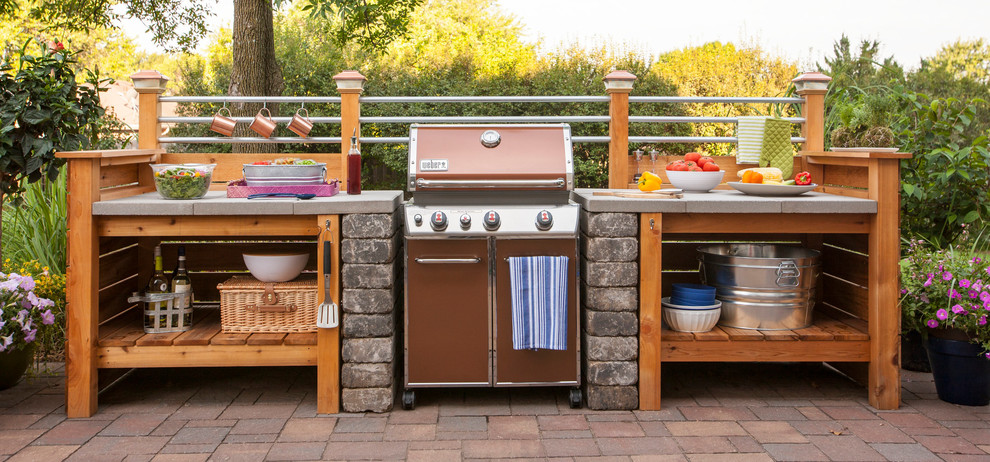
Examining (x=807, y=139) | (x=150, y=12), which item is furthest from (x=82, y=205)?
(x=150, y=12)

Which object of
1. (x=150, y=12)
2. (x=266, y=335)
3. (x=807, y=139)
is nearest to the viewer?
(x=266, y=335)

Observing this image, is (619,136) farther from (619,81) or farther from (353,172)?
(353,172)

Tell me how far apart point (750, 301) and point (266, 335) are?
7.37 feet

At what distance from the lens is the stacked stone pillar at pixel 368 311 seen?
3588 millimetres

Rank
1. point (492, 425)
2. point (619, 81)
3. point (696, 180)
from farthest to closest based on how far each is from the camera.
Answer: point (619, 81), point (696, 180), point (492, 425)

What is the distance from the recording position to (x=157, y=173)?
3734 millimetres

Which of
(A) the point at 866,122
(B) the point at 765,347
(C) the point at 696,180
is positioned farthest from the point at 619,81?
(A) the point at 866,122

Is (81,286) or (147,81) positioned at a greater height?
(147,81)

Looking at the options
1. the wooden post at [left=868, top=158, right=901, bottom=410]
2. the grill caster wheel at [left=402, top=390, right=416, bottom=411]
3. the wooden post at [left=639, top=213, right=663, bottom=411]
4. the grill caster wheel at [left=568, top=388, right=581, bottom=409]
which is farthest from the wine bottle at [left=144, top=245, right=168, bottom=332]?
the wooden post at [left=868, top=158, right=901, bottom=410]

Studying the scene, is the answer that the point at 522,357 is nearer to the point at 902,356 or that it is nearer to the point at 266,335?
the point at 266,335

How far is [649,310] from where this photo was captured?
368 cm

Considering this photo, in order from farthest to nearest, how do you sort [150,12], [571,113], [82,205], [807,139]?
[571,113]
[150,12]
[807,139]
[82,205]

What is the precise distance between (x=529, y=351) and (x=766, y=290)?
115 cm

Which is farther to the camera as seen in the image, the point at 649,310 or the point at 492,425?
the point at 649,310
